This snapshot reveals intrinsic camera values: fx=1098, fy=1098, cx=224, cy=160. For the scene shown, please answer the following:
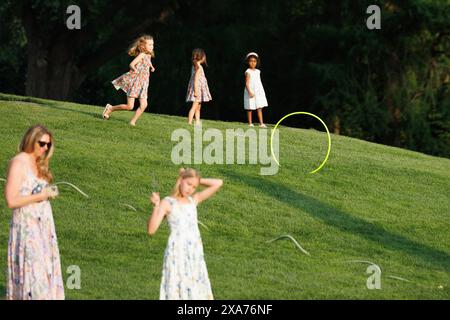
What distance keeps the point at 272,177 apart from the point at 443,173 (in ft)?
14.7

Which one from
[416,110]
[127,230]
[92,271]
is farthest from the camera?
[416,110]

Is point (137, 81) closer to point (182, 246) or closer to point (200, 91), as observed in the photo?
point (200, 91)

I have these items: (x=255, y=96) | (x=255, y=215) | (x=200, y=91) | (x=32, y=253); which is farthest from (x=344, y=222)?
(x=32, y=253)

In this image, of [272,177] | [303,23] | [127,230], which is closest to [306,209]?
[272,177]

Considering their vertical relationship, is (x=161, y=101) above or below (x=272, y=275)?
above

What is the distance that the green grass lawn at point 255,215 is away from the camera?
14.2 m

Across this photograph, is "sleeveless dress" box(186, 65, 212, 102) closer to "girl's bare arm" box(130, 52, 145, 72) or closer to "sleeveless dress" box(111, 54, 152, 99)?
"sleeveless dress" box(111, 54, 152, 99)

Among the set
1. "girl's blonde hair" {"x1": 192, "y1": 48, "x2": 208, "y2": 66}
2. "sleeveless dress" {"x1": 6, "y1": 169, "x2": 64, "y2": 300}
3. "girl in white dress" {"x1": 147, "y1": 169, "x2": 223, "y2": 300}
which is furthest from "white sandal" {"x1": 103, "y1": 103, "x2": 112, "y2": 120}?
"girl in white dress" {"x1": 147, "y1": 169, "x2": 223, "y2": 300}

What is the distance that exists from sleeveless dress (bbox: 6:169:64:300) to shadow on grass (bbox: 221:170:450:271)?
6.53 meters

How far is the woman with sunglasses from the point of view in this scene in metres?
11.1

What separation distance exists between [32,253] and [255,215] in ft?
21.7

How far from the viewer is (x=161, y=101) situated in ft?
140

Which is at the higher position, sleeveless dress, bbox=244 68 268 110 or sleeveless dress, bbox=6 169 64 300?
sleeveless dress, bbox=244 68 268 110
